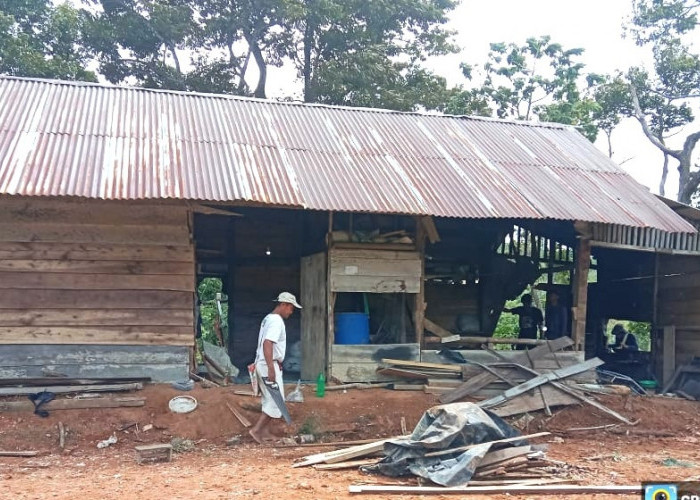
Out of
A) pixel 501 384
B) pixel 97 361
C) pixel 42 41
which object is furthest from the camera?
pixel 42 41

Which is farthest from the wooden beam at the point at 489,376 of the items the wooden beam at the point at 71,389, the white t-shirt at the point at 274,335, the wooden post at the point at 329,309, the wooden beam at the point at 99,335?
the wooden beam at the point at 71,389

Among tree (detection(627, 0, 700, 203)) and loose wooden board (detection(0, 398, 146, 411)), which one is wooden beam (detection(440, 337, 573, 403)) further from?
tree (detection(627, 0, 700, 203))

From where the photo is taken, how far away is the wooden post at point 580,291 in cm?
1061

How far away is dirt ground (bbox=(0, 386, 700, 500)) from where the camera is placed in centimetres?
636

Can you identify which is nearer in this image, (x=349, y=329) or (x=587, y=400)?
(x=587, y=400)

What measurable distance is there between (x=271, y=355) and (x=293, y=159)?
3341 mm

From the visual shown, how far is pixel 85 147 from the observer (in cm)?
938

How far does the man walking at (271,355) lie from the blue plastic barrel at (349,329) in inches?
73.8

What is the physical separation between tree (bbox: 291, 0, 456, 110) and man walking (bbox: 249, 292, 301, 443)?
1350 cm

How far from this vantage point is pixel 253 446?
823 cm

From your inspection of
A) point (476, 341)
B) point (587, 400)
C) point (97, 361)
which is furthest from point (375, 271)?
point (97, 361)

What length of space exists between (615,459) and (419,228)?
3952 millimetres

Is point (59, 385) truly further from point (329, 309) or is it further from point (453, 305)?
point (453, 305)

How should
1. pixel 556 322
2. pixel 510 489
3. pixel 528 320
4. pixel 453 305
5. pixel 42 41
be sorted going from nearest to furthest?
pixel 510 489 → pixel 556 322 → pixel 528 320 → pixel 453 305 → pixel 42 41
